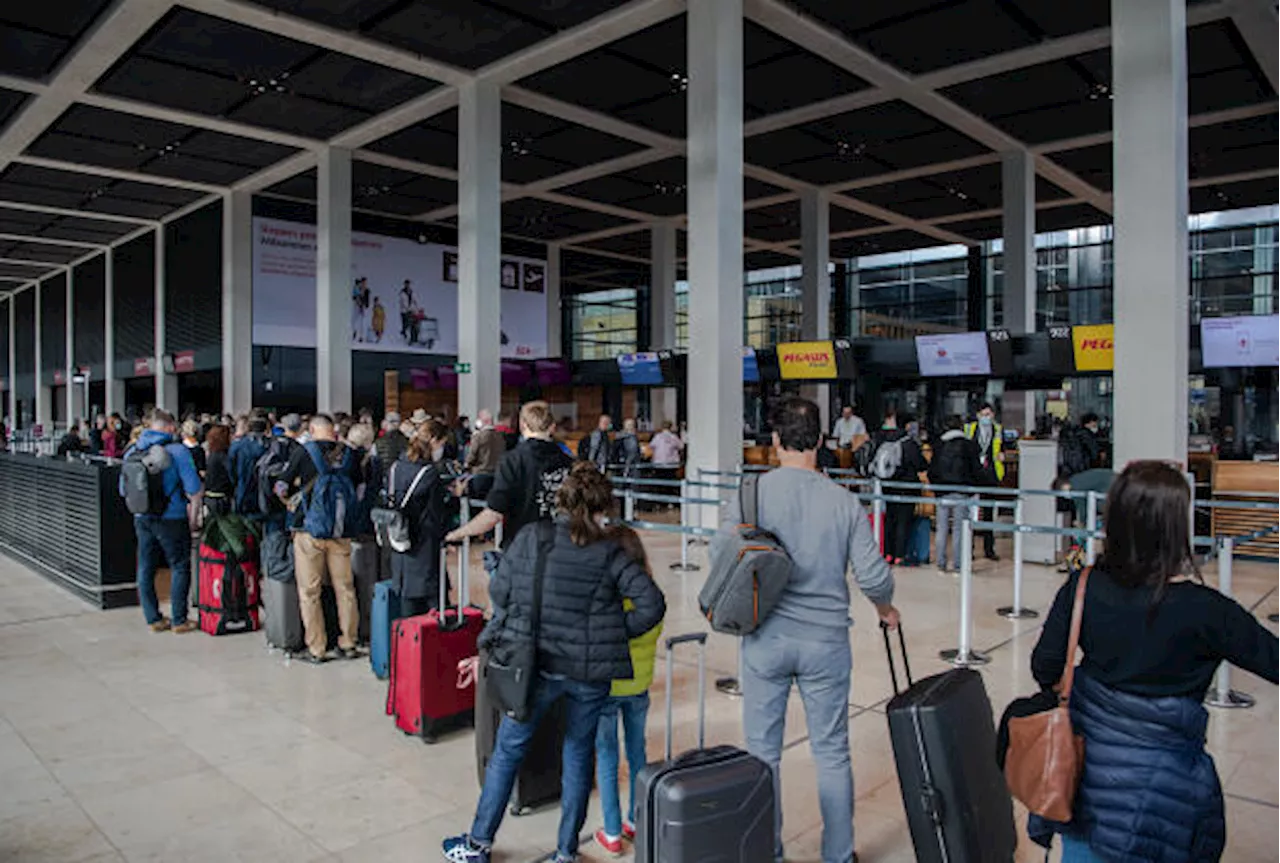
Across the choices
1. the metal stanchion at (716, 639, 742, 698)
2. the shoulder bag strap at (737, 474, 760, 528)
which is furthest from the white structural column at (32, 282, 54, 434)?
the shoulder bag strap at (737, 474, 760, 528)

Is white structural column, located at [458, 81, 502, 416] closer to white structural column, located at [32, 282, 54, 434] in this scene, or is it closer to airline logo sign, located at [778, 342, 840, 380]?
airline logo sign, located at [778, 342, 840, 380]

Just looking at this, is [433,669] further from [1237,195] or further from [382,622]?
[1237,195]

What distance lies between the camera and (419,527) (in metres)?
5.46

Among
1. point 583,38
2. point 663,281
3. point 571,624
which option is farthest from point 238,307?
point 571,624

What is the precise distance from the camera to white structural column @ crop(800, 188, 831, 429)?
2283 centimetres

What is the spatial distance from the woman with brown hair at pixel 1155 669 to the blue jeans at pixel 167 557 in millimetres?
6832

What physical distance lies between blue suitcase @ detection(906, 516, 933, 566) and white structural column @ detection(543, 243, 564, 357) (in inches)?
717

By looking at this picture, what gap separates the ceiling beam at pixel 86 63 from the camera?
12461 mm

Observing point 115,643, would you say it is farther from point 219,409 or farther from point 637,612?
point 219,409

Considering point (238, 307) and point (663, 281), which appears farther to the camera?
point (663, 281)

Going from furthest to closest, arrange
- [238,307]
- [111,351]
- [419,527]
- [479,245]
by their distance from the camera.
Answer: [111,351] < [238,307] < [479,245] < [419,527]

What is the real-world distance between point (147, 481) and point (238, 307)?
1657 centimetres

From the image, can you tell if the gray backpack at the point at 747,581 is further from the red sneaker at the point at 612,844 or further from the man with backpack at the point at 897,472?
the man with backpack at the point at 897,472

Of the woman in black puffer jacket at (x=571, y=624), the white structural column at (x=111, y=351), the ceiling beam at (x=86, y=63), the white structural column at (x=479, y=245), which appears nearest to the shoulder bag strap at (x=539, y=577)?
the woman in black puffer jacket at (x=571, y=624)
